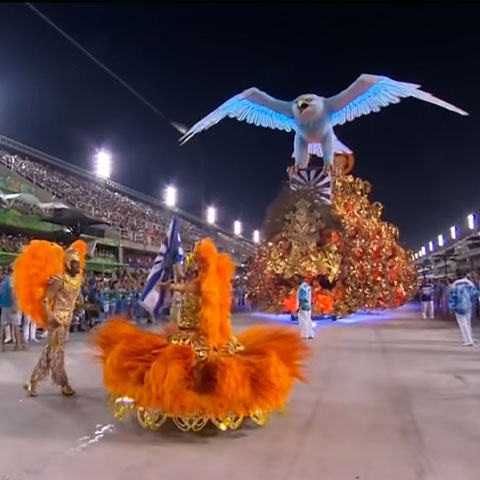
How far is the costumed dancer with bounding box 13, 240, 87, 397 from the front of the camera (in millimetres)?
6445

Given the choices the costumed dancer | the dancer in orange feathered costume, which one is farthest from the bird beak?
the dancer in orange feathered costume

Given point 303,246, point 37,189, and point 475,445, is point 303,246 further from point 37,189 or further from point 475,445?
point 475,445

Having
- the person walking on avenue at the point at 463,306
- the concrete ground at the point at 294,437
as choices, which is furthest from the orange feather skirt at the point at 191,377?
the person walking on avenue at the point at 463,306

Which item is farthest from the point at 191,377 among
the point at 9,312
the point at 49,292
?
the point at 9,312

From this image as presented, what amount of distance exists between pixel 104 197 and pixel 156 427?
1050 inches

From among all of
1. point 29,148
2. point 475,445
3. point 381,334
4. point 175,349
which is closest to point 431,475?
point 475,445

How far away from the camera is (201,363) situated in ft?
15.7

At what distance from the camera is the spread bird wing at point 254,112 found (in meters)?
20.3

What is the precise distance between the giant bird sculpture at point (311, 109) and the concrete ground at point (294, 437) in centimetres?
1297

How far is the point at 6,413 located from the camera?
19.0 ft

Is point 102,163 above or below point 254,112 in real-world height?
above

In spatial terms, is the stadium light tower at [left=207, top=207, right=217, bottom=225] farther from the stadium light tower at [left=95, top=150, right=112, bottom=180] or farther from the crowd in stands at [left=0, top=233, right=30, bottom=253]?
the crowd in stands at [left=0, top=233, right=30, bottom=253]

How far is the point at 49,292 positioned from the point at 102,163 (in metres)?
25.2

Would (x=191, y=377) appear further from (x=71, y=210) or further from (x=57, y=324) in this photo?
(x=71, y=210)
